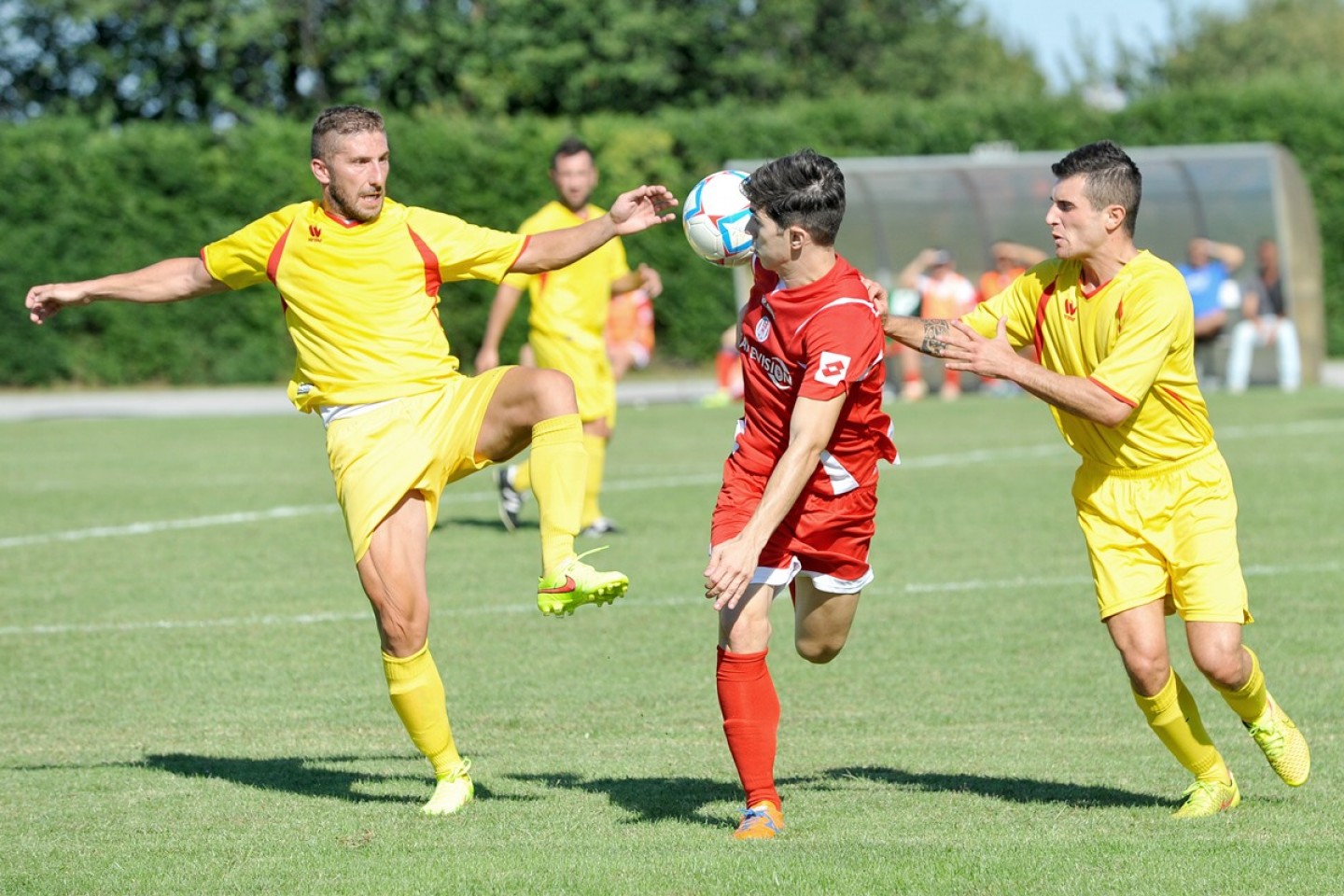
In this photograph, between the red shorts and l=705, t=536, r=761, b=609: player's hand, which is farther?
the red shorts

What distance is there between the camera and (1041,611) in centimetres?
1017

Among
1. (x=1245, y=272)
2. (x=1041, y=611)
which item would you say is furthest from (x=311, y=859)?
(x=1245, y=272)

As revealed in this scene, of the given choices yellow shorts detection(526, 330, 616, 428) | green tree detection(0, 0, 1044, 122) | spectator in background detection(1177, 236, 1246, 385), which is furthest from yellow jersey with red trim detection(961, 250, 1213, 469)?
green tree detection(0, 0, 1044, 122)

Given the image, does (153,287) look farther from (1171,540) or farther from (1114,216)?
(1171,540)

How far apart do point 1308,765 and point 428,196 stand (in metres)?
26.2

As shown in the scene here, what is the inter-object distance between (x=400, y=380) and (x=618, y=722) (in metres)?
2.05

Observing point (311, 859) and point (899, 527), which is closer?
point (311, 859)

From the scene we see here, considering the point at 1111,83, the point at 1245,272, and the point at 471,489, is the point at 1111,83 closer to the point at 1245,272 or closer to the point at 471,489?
the point at 1245,272

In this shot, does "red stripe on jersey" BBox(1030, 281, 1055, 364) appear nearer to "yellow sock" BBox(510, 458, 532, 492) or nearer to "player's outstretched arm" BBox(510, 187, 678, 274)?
"player's outstretched arm" BBox(510, 187, 678, 274)

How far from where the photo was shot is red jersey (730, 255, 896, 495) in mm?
5680

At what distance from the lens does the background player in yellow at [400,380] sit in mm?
6285

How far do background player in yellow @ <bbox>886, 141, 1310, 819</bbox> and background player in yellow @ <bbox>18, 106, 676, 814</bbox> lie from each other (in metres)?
1.27

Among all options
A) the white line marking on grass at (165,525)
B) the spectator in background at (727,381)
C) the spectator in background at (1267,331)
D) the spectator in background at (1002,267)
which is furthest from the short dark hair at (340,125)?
the spectator in background at (1267,331)

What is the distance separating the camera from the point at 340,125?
6.21m
